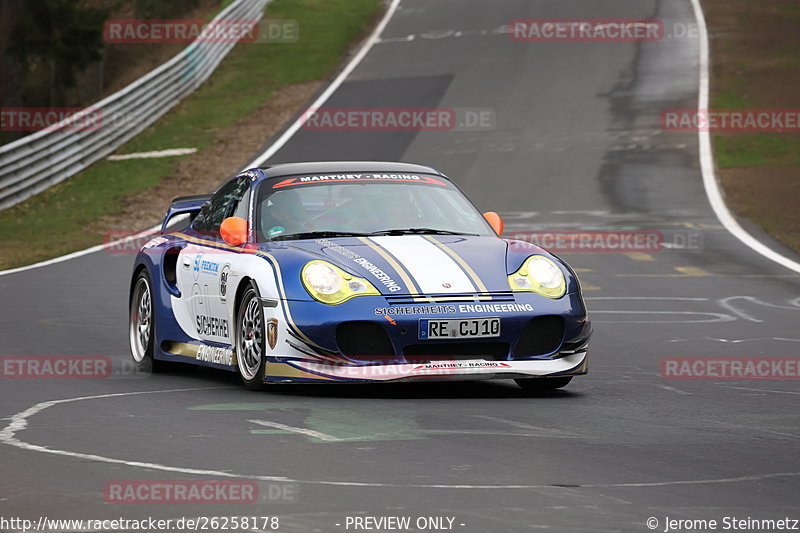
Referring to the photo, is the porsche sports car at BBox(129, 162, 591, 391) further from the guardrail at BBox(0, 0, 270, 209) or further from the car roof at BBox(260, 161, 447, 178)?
the guardrail at BBox(0, 0, 270, 209)

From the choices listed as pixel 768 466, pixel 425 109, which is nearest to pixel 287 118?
pixel 425 109

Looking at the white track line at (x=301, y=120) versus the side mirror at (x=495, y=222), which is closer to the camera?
the side mirror at (x=495, y=222)

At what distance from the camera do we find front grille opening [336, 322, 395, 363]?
8391mm

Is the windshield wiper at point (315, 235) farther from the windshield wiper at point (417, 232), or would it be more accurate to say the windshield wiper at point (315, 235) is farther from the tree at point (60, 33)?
the tree at point (60, 33)

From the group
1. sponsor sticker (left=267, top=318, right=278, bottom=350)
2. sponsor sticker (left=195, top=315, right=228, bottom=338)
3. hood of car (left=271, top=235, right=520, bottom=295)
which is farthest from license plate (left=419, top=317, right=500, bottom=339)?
sponsor sticker (left=195, top=315, right=228, bottom=338)

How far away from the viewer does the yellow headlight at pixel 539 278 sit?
28.7 ft

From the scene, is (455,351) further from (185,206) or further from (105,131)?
(105,131)

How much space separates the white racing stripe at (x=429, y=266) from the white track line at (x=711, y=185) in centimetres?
921

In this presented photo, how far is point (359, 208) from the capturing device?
9625mm

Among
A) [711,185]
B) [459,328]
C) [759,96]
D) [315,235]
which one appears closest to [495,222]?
[315,235]

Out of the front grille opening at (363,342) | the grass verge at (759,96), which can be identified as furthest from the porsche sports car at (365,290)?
the grass verge at (759,96)

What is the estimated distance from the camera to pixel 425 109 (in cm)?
3331

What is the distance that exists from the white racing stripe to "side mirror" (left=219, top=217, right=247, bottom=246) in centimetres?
85

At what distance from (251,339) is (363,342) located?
81 cm
